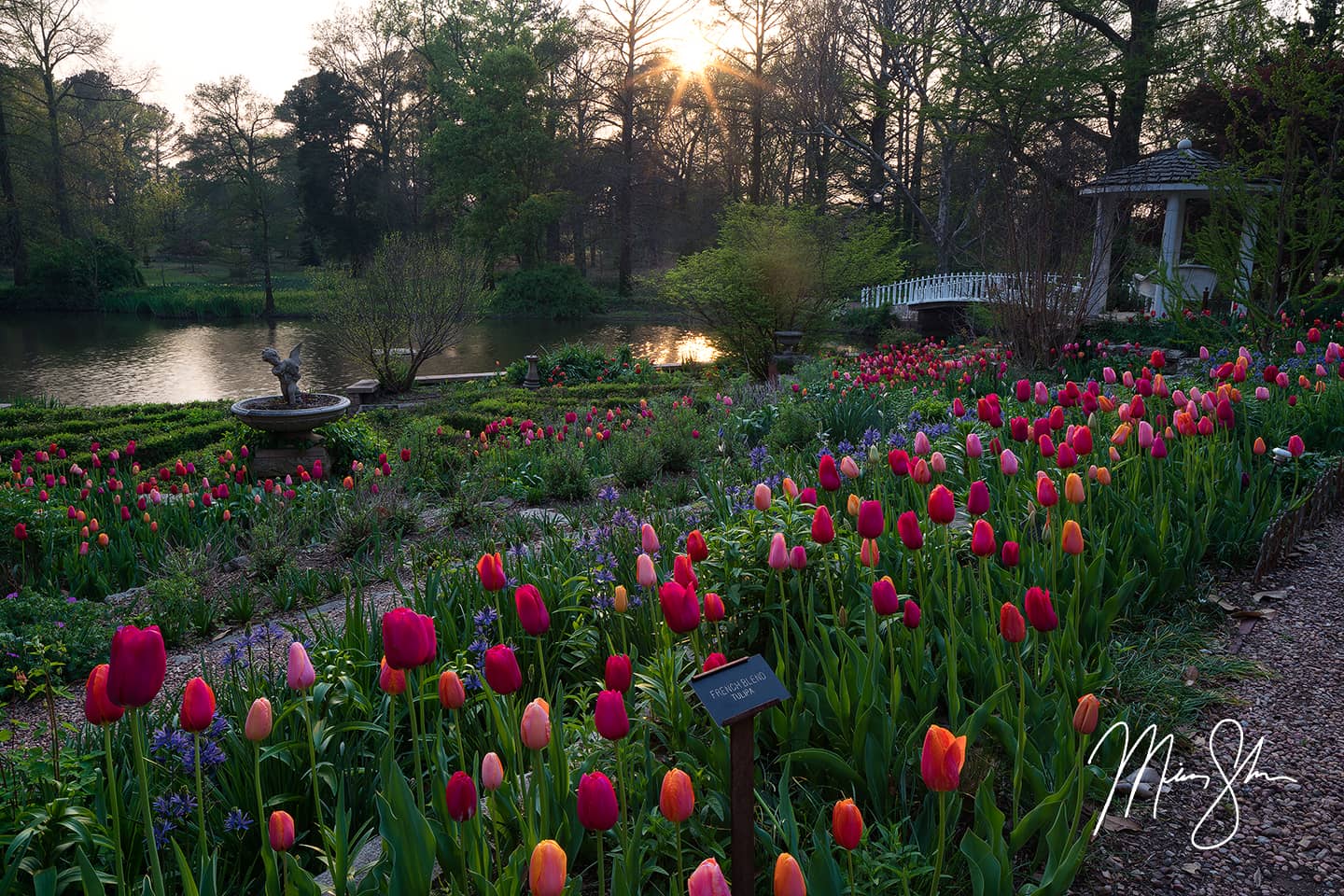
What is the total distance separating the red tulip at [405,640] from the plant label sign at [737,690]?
541mm

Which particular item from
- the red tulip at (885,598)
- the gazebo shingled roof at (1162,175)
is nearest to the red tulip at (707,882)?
the red tulip at (885,598)

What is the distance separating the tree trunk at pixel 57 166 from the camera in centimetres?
3109

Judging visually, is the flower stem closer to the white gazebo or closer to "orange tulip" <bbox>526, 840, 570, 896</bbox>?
"orange tulip" <bbox>526, 840, 570, 896</bbox>

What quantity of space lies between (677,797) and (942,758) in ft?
1.46

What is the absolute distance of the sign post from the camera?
5.11ft

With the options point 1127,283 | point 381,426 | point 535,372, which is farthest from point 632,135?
point 381,426

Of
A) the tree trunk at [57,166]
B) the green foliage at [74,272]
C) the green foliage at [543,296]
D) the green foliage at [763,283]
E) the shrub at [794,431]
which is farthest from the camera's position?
the green foliage at [543,296]

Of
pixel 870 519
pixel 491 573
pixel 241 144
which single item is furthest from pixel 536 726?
pixel 241 144

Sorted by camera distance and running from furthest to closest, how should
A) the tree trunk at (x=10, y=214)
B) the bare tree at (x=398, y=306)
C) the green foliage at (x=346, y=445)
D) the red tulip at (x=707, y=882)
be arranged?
the tree trunk at (x=10, y=214), the bare tree at (x=398, y=306), the green foliage at (x=346, y=445), the red tulip at (x=707, y=882)

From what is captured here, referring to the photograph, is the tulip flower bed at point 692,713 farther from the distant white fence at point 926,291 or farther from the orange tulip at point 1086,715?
the distant white fence at point 926,291

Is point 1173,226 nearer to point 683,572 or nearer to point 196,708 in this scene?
point 683,572

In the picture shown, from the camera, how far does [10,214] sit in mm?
30141

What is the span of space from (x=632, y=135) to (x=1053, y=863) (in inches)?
1449

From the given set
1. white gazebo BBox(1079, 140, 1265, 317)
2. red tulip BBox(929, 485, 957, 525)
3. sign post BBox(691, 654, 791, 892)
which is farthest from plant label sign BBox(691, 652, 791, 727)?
white gazebo BBox(1079, 140, 1265, 317)
